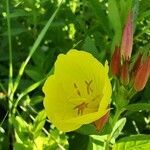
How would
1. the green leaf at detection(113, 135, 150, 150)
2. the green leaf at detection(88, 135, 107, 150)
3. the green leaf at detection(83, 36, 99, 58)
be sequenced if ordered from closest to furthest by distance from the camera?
the green leaf at detection(113, 135, 150, 150)
the green leaf at detection(88, 135, 107, 150)
the green leaf at detection(83, 36, 99, 58)

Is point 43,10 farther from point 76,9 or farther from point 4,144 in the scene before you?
point 4,144

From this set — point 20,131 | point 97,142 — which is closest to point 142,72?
point 97,142

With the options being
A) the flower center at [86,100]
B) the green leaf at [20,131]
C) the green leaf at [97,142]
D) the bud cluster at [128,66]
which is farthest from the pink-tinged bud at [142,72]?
the green leaf at [20,131]

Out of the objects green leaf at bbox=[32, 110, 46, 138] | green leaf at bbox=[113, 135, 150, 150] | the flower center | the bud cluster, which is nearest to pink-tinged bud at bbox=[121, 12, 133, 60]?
the bud cluster

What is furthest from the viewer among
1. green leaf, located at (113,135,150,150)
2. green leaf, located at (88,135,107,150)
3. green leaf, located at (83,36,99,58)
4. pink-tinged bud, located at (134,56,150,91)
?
green leaf, located at (83,36,99,58)

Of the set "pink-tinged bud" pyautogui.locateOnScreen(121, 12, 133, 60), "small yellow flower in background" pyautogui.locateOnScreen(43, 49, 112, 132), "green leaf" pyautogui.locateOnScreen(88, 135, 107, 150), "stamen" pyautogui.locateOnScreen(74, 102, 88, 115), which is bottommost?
"green leaf" pyautogui.locateOnScreen(88, 135, 107, 150)

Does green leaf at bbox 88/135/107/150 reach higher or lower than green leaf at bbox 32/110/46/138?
lower

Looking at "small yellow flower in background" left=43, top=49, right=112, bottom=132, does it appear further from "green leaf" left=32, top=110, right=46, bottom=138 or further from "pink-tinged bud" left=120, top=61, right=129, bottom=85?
"green leaf" left=32, top=110, right=46, bottom=138
